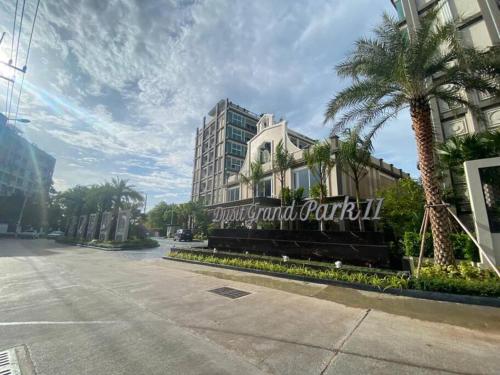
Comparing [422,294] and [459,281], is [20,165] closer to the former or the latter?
[422,294]

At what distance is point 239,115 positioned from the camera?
53.3 m

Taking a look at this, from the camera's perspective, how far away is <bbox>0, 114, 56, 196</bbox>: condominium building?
194 ft

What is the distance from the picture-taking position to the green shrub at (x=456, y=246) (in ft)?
31.0

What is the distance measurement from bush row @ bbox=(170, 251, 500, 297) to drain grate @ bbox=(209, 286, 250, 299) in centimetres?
316

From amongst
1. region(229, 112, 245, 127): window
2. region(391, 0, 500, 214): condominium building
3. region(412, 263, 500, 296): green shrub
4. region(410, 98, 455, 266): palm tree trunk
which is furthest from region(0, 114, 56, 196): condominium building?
region(391, 0, 500, 214): condominium building

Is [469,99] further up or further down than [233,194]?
further up

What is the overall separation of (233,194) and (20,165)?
71579 mm

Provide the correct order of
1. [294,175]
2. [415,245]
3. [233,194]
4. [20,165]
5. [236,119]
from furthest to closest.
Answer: [20,165] < [236,119] < [233,194] < [294,175] < [415,245]

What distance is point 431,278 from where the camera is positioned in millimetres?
7168

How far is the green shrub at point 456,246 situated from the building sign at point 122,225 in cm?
2643

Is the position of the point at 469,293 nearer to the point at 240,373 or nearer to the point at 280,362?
the point at 280,362

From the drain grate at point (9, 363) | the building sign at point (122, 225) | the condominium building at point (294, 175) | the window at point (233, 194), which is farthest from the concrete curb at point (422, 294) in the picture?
the building sign at point (122, 225)

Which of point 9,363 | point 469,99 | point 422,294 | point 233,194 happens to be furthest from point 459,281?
point 233,194

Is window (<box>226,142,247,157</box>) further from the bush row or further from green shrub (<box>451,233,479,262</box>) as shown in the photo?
green shrub (<box>451,233,479,262</box>)
